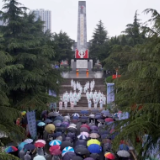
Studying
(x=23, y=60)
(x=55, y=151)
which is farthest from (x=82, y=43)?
(x=55, y=151)

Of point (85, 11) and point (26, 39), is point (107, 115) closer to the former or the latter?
point (26, 39)

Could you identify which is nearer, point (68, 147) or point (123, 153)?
point (123, 153)

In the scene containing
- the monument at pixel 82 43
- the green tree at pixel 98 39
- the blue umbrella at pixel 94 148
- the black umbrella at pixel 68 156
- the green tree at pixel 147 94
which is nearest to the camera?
the green tree at pixel 147 94

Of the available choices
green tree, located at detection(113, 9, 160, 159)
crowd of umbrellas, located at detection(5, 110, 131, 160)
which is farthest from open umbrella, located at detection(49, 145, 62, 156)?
green tree, located at detection(113, 9, 160, 159)

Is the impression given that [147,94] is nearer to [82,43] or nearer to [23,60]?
[23,60]

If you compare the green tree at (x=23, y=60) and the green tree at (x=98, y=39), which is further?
the green tree at (x=98, y=39)

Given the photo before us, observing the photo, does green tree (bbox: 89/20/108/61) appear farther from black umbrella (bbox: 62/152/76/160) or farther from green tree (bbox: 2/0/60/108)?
black umbrella (bbox: 62/152/76/160)

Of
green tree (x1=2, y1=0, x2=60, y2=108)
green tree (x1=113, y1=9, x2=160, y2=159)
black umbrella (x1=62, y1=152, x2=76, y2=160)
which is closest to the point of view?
green tree (x1=113, y1=9, x2=160, y2=159)

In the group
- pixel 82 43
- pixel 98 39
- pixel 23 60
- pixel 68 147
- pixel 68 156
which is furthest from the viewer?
pixel 98 39

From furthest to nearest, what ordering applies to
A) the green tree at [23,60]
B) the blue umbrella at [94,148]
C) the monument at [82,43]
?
1. the monument at [82,43]
2. the green tree at [23,60]
3. the blue umbrella at [94,148]

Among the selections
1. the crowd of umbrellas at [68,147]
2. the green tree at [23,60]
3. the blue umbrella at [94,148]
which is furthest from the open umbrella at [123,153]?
the green tree at [23,60]

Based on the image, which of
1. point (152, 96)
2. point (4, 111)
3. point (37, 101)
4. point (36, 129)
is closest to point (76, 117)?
point (36, 129)

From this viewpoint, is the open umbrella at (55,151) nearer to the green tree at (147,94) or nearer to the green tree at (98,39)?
the green tree at (147,94)

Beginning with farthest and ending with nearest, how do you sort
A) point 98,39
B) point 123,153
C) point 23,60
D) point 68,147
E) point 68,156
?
point 98,39, point 23,60, point 68,147, point 123,153, point 68,156
